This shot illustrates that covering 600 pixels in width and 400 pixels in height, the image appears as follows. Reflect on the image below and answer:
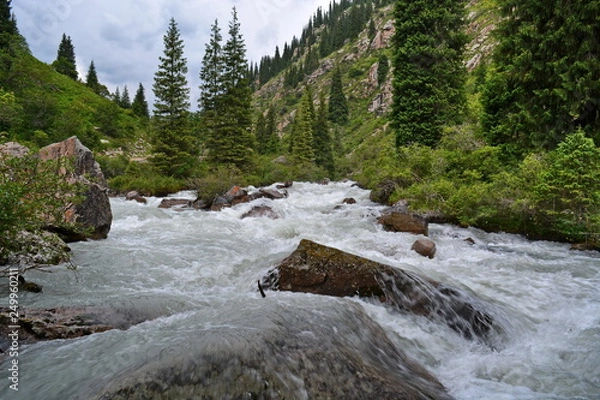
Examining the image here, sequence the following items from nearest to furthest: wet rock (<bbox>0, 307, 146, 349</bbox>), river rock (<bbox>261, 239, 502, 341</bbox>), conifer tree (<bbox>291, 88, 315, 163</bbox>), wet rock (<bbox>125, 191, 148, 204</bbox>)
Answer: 1. wet rock (<bbox>0, 307, 146, 349</bbox>)
2. river rock (<bbox>261, 239, 502, 341</bbox>)
3. wet rock (<bbox>125, 191, 148, 204</bbox>)
4. conifer tree (<bbox>291, 88, 315, 163</bbox>)

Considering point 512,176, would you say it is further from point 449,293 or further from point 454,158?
point 449,293

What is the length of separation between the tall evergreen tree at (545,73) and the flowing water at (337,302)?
6753 millimetres

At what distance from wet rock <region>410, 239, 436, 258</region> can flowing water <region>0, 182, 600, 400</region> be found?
0.80 feet

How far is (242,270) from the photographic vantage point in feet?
23.9

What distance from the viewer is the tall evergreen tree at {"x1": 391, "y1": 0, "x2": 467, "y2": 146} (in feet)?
69.0

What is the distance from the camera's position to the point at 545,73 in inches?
553

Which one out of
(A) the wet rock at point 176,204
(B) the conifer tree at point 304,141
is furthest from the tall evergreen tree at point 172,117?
(B) the conifer tree at point 304,141

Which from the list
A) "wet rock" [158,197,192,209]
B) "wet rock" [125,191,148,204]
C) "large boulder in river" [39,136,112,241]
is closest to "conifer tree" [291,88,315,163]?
"wet rock" [125,191,148,204]

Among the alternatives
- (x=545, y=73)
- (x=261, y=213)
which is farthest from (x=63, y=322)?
(x=545, y=73)

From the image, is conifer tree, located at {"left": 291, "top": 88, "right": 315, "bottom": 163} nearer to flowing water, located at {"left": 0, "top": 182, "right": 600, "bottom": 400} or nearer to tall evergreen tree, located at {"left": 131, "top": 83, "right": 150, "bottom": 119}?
flowing water, located at {"left": 0, "top": 182, "right": 600, "bottom": 400}

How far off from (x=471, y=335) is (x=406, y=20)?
78.6 feet

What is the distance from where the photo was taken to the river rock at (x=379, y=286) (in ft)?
16.7

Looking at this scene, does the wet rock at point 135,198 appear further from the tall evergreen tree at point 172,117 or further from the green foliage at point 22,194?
the green foliage at point 22,194

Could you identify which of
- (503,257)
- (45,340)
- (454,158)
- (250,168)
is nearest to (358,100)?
(250,168)
